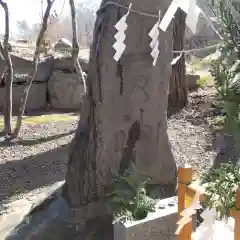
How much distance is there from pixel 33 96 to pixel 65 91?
26.5 inches

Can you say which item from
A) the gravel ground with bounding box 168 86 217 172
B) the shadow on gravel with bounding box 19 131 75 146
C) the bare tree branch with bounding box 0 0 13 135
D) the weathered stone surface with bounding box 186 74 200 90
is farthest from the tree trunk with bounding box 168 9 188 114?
the bare tree branch with bounding box 0 0 13 135

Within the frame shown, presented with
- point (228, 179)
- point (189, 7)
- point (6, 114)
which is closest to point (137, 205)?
point (228, 179)

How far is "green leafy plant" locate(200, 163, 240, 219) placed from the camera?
1065 mm

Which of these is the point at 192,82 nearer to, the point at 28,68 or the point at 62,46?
the point at 62,46

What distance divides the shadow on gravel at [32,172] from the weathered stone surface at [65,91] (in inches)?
105

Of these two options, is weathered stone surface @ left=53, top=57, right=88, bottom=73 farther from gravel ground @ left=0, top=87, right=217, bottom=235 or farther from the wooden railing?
the wooden railing

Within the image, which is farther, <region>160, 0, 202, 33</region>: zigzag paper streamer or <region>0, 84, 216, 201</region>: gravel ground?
<region>0, 84, 216, 201</region>: gravel ground

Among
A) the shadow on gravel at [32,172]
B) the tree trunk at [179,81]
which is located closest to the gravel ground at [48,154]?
the shadow on gravel at [32,172]

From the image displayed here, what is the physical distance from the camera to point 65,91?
25.1 feet

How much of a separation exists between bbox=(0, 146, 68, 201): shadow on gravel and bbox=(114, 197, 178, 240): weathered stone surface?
6.63ft

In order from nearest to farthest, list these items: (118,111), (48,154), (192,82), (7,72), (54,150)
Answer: (118,111)
(48,154)
(54,150)
(7,72)
(192,82)

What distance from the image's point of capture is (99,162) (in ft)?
9.36

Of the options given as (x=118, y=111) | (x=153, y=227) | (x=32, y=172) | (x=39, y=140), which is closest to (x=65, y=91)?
(x=39, y=140)

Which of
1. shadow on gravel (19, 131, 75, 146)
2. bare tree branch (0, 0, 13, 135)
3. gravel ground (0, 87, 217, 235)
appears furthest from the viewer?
shadow on gravel (19, 131, 75, 146)
